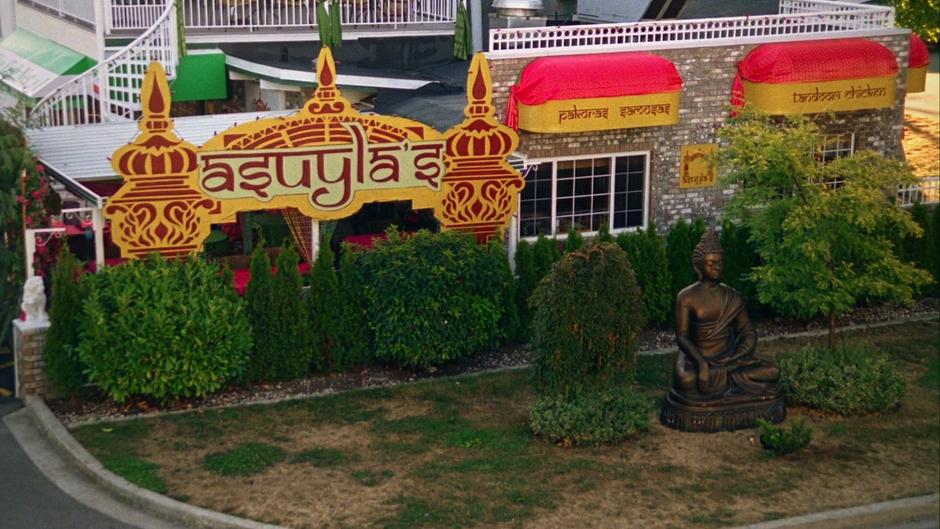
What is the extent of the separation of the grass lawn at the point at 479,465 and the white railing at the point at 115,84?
23.3ft

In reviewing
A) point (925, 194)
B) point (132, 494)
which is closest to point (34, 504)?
point (132, 494)

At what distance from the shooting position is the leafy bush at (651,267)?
1903 centimetres

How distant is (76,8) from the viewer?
2402cm

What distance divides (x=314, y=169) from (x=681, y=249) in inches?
217

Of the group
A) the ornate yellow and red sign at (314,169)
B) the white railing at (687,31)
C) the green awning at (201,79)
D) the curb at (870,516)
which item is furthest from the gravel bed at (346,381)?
the green awning at (201,79)

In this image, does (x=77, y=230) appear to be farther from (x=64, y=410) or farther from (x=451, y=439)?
(x=451, y=439)

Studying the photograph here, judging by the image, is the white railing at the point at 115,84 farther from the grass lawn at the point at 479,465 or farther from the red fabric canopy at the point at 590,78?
the grass lawn at the point at 479,465

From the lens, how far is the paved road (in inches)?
522

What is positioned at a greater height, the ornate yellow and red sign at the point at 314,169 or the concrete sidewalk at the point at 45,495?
the ornate yellow and red sign at the point at 314,169

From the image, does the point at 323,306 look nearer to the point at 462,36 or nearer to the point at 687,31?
the point at 687,31

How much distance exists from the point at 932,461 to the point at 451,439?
5276mm

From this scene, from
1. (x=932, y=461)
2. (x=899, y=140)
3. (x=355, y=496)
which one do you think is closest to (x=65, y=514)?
(x=355, y=496)

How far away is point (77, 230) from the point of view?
19.5m

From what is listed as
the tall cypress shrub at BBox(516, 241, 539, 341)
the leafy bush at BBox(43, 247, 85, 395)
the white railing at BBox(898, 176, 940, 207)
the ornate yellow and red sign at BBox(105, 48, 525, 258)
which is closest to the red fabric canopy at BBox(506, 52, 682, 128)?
the ornate yellow and red sign at BBox(105, 48, 525, 258)
